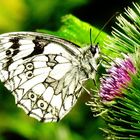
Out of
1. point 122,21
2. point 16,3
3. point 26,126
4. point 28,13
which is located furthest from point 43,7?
point 122,21

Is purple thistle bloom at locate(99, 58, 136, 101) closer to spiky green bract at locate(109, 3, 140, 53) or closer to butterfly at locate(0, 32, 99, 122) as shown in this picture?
spiky green bract at locate(109, 3, 140, 53)

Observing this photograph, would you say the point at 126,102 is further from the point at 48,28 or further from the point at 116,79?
the point at 48,28

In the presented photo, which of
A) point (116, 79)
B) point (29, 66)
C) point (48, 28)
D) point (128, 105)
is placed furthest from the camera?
point (48, 28)

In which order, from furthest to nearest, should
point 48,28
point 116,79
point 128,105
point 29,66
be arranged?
point 48,28, point 29,66, point 116,79, point 128,105

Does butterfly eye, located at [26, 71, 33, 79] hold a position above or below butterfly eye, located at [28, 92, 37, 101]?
above

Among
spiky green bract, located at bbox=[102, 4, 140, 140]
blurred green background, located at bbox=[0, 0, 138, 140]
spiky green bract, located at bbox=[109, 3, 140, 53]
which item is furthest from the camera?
blurred green background, located at bbox=[0, 0, 138, 140]

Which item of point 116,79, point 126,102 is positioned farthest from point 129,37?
→ point 126,102

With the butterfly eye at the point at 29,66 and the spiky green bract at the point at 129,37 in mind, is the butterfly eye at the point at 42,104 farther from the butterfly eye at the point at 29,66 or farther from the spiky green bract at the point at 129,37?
the spiky green bract at the point at 129,37

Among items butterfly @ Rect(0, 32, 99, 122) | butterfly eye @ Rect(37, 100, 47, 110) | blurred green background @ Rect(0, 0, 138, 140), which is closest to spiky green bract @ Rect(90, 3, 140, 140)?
butterfly @ Rect(0, 32, 99, 122)
